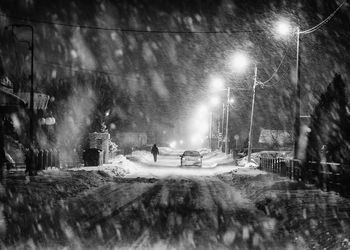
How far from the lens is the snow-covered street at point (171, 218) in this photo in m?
9.50

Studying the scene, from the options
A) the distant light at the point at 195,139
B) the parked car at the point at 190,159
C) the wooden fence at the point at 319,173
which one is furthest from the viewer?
the distant light at the point at 195,139

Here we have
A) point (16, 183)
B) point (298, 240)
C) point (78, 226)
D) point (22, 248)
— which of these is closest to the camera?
point (22, 248)

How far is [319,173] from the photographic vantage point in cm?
2431

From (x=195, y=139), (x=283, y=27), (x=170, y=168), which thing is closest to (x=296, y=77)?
(x=283, y=27)

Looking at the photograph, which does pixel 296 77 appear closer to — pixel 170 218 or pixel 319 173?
pixel 319 173

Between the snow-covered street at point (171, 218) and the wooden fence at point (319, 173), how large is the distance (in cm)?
164

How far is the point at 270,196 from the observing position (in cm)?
1695

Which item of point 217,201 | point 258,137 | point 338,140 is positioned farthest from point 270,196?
point 258,137

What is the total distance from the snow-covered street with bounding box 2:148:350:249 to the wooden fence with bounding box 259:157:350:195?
1.64 metres

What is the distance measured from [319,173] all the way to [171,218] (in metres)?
13.4

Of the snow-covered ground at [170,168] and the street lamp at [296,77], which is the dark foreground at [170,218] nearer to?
the street lamp at [296,77]

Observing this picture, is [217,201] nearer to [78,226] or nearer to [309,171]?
[78,226]

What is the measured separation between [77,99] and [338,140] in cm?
2961

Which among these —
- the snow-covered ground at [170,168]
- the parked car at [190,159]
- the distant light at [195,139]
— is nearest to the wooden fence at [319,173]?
the snow-covered ground at [170,168]
